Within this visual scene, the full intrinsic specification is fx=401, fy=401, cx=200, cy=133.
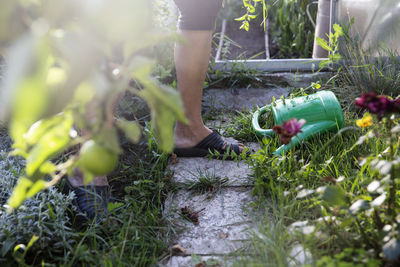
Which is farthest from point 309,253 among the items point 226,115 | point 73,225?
point 226,115

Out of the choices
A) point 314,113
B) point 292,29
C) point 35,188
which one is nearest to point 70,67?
point 35,188

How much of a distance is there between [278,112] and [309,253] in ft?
2.90

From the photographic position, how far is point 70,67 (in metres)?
0.62

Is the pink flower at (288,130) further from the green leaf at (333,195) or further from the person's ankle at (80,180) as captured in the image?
the person's ankle at (80,180)

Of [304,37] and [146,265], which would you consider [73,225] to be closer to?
[146,265]

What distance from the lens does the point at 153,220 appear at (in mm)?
1519

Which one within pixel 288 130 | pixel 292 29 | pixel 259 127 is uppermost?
pixel 288 130

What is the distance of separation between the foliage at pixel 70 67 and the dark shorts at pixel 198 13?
105cm

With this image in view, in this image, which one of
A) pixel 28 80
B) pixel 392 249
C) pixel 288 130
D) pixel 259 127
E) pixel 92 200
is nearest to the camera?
pixel 28 80

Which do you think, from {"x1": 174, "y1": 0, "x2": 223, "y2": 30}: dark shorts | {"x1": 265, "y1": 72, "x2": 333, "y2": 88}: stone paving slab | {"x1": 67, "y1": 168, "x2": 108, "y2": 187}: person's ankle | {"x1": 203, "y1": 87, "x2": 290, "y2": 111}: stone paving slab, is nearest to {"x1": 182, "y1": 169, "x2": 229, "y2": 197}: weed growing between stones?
{"x1": 67, "y1": 168, "x2": 108, "y2": 187}: person's ankle

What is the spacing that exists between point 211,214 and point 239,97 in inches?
47.9

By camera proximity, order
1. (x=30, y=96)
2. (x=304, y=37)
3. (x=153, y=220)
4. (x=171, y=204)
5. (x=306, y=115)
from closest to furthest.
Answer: (x=30, y=96), (x=153, y=220), (x=171, y=204), (x=306, y=115), (x=304, y=37)

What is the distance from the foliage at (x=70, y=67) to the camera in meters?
0.55

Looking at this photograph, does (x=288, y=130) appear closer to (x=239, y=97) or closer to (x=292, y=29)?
(x=239, y=97)
